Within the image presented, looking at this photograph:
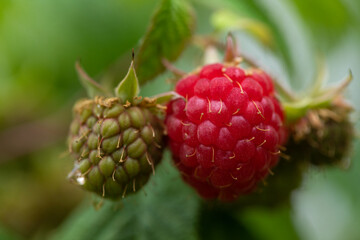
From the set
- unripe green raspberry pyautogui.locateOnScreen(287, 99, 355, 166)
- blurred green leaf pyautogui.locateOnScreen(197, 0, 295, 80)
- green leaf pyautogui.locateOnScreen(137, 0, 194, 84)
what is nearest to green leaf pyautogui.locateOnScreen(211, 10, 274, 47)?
blurred green leaf pyautogui.locateOnScreen(197, 0, 295, 80)

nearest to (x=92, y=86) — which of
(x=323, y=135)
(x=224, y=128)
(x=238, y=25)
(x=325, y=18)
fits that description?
(x=224, y=128)

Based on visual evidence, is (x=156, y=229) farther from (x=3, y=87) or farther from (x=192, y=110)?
(x=3, y=87)

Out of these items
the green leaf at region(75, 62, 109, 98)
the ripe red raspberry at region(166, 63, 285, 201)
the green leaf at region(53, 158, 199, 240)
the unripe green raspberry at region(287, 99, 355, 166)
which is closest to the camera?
the ripe red raspberry at region(166, 63, 285, 201)

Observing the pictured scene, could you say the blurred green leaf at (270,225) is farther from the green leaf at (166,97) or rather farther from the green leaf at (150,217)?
the green leaf at (166,97)

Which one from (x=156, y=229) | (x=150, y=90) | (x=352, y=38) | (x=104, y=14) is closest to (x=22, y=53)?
(x=104, y=14)

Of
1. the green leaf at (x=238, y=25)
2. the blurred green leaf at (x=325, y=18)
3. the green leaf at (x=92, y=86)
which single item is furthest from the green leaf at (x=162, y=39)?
the blurred green leaf at (x=325, y=18)

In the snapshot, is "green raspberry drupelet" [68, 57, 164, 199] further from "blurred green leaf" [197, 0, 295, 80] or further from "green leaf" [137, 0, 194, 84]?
"blurred green leaf" [197, 0, 295, 80]
